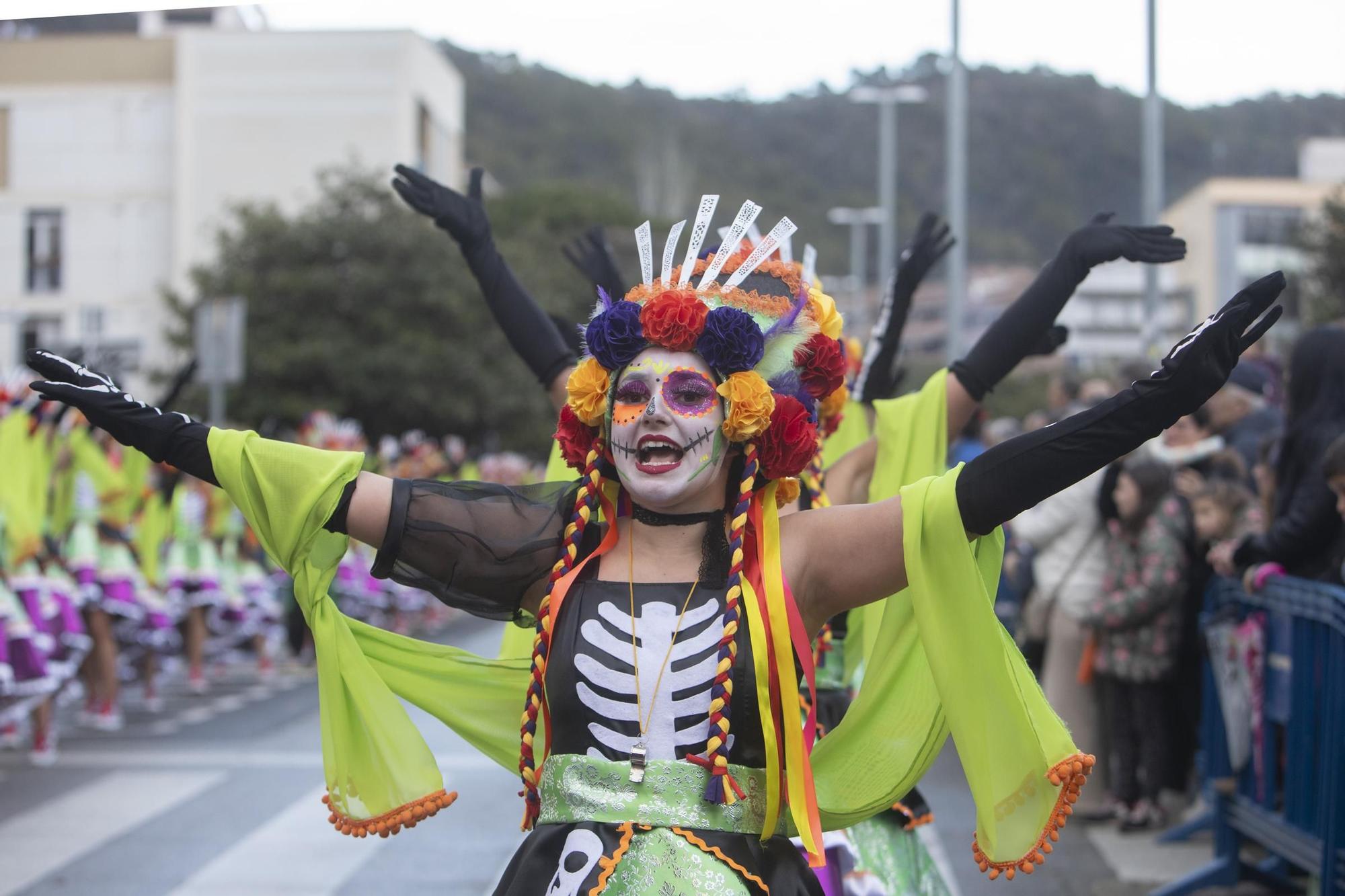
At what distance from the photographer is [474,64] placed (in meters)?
115

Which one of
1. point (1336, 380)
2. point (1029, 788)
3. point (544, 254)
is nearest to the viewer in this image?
point (1029, 788)

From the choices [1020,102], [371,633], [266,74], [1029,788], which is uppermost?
[1020,102]

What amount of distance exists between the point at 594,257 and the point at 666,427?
223 cm

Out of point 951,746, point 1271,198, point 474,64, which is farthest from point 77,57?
point 474,64

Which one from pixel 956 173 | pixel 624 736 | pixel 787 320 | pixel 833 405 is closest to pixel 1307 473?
pixel 833 405

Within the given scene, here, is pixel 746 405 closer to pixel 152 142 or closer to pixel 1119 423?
pixel 1119 423

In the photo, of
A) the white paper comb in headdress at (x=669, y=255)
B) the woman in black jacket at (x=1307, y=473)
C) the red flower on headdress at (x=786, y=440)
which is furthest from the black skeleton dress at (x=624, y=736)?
the woman in black jacket at (x=1307, y=473)

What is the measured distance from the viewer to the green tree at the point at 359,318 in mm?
28094

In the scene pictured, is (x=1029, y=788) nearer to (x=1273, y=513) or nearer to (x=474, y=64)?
(x=1273, y=513)

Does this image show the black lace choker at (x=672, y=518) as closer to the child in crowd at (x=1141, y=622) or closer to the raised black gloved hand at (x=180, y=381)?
the raised black gloved hand at (x=180, y=381)

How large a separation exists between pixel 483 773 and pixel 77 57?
38339 millimetres

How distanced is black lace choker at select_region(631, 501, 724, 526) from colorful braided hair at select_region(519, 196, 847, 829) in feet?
0.17

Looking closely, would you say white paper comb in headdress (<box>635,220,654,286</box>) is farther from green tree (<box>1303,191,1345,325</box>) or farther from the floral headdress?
green tree (<box>1303,191,1345,325</box>)

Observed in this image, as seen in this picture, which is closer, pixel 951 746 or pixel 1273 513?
pixel 1273 513
